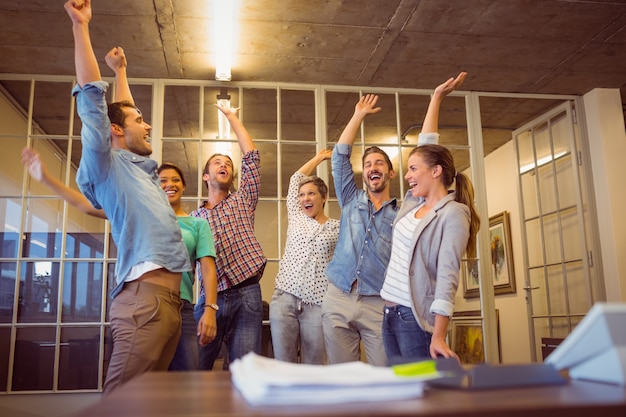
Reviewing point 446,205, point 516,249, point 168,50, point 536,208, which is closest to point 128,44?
point 168,50

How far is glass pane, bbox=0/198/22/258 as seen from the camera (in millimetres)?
3814

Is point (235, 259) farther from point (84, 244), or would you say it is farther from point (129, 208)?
point (84, 244)

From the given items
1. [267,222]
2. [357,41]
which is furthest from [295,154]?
[357,41]

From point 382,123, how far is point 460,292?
10.0 ft

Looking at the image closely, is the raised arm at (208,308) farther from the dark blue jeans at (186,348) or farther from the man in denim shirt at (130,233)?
the man in denim shirt at (130,233)

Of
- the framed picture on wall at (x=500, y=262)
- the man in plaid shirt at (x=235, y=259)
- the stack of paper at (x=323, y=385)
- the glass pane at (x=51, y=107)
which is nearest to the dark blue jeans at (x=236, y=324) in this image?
the man in plaid shirt at (x=235, y=259)

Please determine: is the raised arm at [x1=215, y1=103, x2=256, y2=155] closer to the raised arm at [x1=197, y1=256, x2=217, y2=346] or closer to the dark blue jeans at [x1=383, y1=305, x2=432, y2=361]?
the raised arm at [x1=197, y1=256, x2=217, y2=346]

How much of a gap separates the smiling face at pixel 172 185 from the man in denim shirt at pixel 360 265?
72cm

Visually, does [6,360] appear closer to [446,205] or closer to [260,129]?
[260,129]

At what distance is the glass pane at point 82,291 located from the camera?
3.73 m

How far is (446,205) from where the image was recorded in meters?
1.90

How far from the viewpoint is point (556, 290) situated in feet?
15.4

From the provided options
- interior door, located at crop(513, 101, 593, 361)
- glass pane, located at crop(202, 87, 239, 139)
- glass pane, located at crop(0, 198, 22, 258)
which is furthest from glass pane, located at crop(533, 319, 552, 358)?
glass pane, located at crop(0, 198, 22, 258)

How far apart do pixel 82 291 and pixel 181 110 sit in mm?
1630
